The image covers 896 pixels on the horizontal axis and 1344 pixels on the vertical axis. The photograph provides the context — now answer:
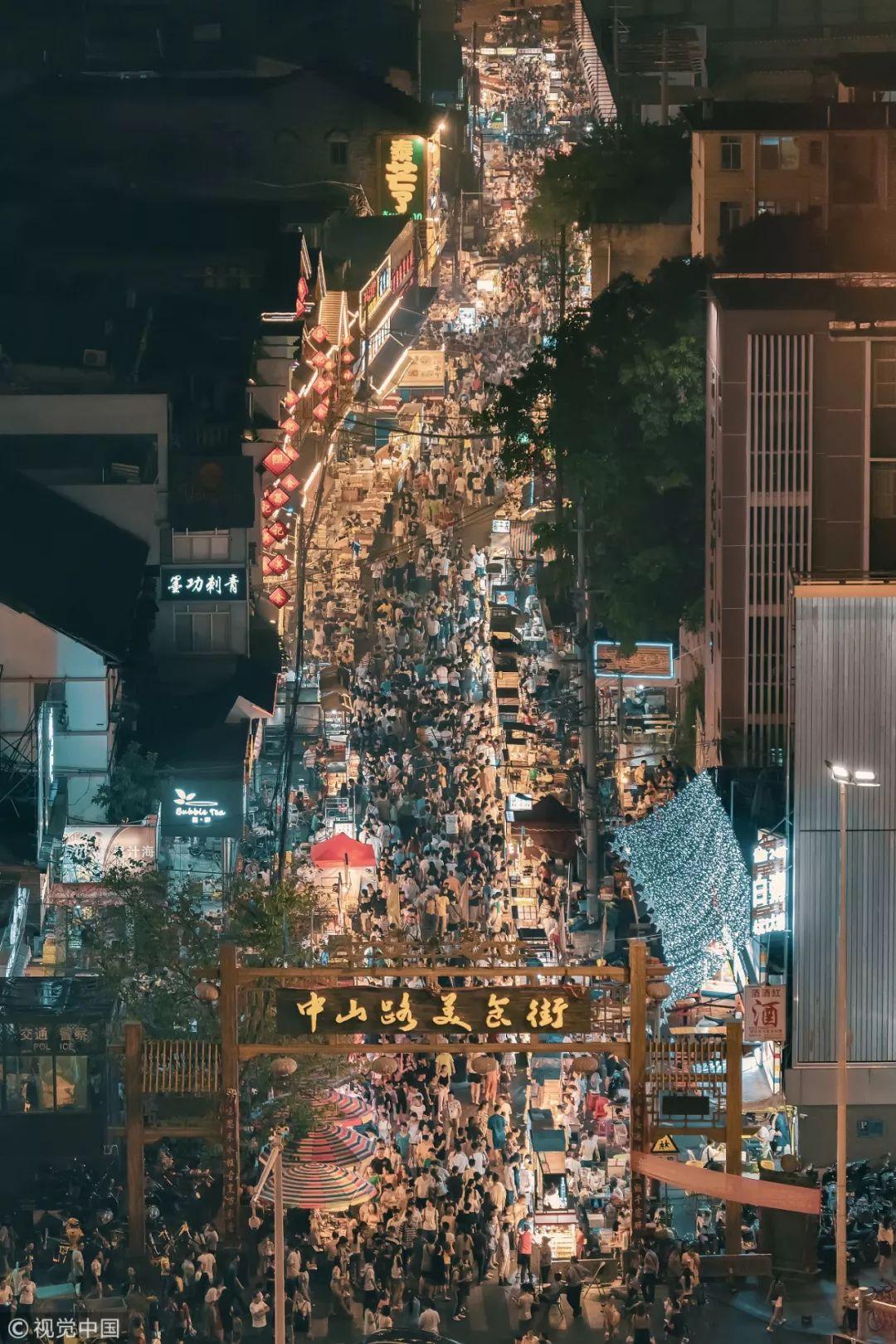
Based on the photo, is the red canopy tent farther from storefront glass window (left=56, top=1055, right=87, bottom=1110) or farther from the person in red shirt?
the person in red shirt

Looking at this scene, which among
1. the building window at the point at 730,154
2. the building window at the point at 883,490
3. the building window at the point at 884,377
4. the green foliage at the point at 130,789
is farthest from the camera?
the building window at the point at 730,154

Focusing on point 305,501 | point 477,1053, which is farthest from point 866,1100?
point 305,501

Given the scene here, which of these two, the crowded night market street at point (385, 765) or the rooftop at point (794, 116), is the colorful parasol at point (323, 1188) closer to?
the crowded night market street at point (385, 765)

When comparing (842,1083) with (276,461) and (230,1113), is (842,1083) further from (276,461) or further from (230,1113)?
(276,461)

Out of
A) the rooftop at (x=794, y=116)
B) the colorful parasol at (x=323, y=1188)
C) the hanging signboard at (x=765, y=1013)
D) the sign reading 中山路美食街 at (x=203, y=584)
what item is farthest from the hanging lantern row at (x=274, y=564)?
the colorful parasol at (x=323, y=1188)

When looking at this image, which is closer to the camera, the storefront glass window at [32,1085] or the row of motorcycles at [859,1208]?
the row of motorcycles at [859,1208]

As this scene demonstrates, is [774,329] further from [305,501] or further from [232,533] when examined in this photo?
[305,501]

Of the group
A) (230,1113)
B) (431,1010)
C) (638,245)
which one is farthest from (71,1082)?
(638,245)

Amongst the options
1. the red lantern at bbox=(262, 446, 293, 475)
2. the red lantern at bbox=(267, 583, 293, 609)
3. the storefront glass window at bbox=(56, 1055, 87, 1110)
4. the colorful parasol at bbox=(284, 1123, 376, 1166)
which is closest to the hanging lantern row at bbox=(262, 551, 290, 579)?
the red lantern at bbox=(267, 583, 293, 609)
